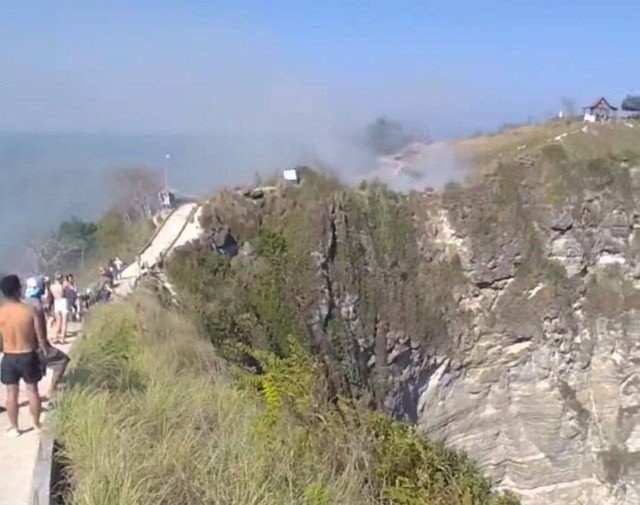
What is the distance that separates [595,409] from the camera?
3497cm

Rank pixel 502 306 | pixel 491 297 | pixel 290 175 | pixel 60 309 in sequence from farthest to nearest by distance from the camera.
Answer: pixel 491 297, pixel 502 306, pixel 290 175, pixel 60 309

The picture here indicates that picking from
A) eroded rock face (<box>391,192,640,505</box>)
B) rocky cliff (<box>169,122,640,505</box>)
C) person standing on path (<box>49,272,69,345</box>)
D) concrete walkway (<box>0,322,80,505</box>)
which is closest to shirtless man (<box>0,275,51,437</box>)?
concrete walkway (<box>0,322,80,505</box>)

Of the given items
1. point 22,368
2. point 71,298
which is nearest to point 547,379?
point 71,298

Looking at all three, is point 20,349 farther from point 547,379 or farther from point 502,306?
point 547,379

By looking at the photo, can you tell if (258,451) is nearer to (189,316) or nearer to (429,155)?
(189,316)

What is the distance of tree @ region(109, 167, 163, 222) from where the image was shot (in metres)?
44.3

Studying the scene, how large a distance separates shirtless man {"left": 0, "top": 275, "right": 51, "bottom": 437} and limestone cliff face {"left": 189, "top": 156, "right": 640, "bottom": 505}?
924 inches

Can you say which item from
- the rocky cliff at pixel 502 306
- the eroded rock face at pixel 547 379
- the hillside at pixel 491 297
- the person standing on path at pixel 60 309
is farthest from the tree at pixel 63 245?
the person standing on path at pixel 60 309

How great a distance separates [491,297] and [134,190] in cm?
2086

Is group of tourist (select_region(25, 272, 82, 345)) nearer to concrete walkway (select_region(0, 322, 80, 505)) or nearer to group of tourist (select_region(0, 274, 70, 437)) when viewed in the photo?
concrete walkway (select_region(0, 322, 80, 505))

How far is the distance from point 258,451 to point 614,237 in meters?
31.4

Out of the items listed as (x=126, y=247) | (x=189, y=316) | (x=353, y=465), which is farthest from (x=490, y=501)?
(x=126, y=247)

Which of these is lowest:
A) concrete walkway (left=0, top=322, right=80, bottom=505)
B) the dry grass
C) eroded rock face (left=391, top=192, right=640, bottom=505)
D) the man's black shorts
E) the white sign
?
eroded rock face (left=391, top=192, right=640, bottom=505)

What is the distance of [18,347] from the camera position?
870cm
